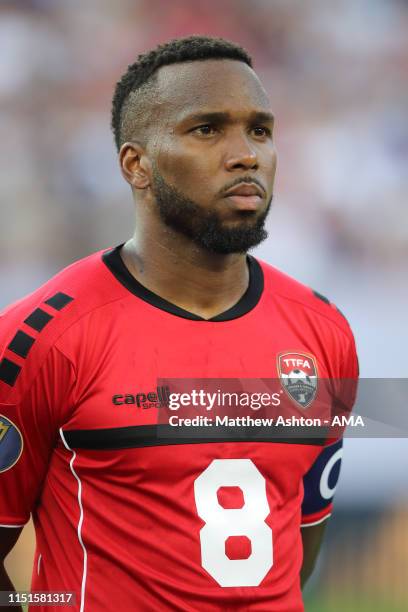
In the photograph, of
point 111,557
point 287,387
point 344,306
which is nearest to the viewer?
point 111,557

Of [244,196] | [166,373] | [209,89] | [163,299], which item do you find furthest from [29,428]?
[209,89]

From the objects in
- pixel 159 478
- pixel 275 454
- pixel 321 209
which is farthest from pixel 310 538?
pixel 321 209

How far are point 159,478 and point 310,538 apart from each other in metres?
0.90

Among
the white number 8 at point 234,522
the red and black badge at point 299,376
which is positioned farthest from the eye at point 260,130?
the white number 8 at point 234,522

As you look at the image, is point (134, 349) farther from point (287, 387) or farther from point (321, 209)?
point (321, 209)

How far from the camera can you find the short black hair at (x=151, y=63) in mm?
2488

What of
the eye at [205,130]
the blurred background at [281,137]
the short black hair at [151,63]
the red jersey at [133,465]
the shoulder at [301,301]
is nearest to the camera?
the red jersey at [133,465]

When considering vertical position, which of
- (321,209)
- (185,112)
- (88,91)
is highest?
(88,91)

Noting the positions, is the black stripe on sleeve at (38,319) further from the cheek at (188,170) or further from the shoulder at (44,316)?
the cheek at (188,170)

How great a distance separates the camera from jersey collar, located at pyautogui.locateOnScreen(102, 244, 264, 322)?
247 centimetres

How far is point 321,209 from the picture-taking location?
6.59 metres

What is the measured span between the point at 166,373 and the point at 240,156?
58cm

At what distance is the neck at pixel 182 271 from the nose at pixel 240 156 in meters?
0.26

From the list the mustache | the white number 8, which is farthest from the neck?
the white number 8
